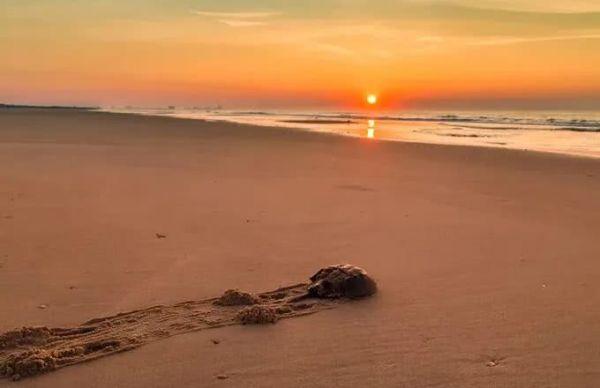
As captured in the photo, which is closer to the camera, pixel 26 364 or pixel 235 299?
pixel 26 364

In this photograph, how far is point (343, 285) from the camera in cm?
486

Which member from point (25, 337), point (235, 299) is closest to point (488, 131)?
point (235, 299)

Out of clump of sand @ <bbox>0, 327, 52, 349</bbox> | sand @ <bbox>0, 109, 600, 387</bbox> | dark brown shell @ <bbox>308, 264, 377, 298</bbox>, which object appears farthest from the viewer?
dark brown shell @ <bbox>308, 264, 377, 298</bbox>

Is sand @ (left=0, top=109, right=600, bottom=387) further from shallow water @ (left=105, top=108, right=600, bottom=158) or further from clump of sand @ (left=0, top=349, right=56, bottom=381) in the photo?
shallow water @ (left=105, top=108, right=600, bottom=158)

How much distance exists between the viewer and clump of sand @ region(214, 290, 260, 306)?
465 cm

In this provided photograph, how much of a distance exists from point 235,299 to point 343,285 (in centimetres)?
81

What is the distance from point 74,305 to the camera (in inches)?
182

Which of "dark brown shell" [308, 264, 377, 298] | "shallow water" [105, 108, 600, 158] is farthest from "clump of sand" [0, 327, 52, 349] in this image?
"shallow water" [105, 108, 600, 158]

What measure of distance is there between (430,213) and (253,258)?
122 inches

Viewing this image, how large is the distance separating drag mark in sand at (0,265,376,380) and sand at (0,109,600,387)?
10 centimetres

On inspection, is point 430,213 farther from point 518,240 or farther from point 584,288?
point 584,288

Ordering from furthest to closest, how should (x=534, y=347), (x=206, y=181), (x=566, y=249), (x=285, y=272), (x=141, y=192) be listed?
(x=206, y=181) → (x=141, y=192) → (x=566, y=249) → (x=285, y=272) → (x=534, y=347)

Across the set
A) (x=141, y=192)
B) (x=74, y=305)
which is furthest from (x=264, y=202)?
(x=74, y=305)

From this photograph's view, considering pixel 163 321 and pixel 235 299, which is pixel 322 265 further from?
pixel 163 321
